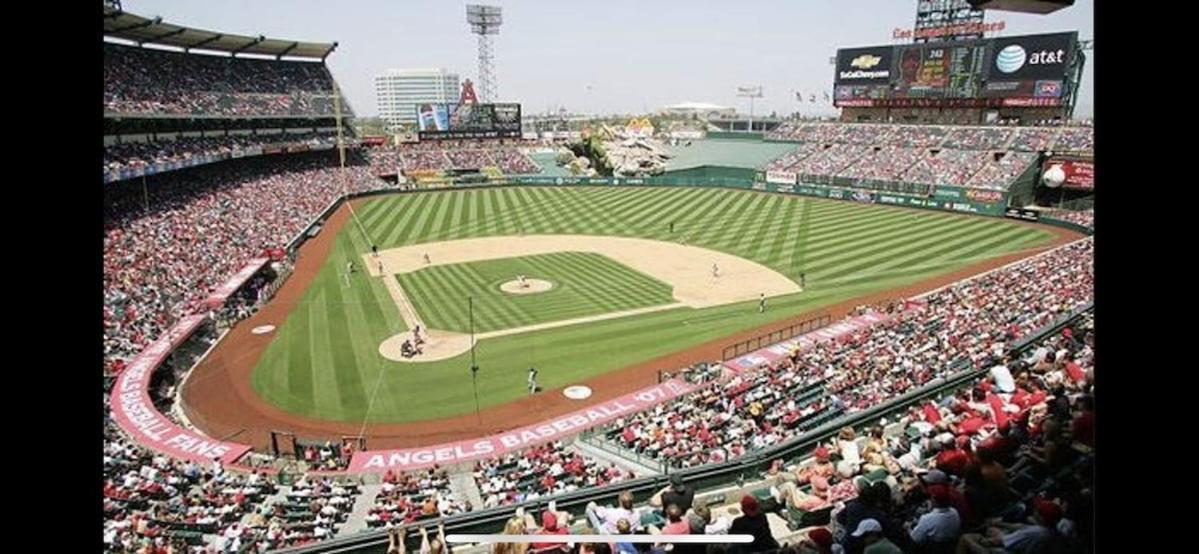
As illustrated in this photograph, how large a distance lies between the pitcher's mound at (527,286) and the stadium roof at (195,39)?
27.2 meters

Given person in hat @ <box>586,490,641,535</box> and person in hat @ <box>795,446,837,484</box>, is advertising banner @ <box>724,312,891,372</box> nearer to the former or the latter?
person in hat @ <box>795,446,837,484</box>

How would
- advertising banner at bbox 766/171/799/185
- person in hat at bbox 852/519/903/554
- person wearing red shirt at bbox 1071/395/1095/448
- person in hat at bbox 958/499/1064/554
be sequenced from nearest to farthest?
person in hat at bbox 958/499/1064/554 < person in hat at bbox 852/519/903/554 < person wearing red shirt at bbox 1071/395/1095/448 < advertising banner at bbox 766/171/799/185

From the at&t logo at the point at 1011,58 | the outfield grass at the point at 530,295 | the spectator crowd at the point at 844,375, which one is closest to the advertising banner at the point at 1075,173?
the at&t logo at the point at 1011,58

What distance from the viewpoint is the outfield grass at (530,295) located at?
1161 inches

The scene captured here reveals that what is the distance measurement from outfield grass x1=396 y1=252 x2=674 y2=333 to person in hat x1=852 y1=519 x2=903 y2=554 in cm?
2310

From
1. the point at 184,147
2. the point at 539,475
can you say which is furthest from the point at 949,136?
the point at 184,147

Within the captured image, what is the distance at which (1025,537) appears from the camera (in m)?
5.17

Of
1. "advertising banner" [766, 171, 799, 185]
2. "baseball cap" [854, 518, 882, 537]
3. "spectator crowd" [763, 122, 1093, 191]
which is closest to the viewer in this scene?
"baseball cap" [854, 518, 882, 537]

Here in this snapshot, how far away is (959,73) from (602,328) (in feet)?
175

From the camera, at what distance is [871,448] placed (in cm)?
896

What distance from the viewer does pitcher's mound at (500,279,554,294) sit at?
110 ft

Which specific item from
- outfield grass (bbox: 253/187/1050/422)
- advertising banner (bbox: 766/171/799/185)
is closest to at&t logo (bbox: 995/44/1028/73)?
outfield grass (bbox: 253/187/1050/422)

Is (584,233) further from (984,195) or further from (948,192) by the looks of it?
(984,195)
